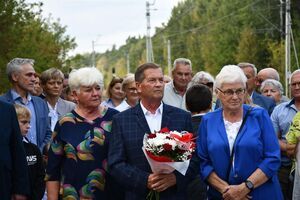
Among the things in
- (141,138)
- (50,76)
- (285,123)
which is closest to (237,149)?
(141,138)

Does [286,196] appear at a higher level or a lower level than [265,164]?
lower

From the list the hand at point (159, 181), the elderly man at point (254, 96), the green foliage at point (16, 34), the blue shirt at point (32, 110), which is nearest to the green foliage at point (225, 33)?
the green foliage at point (16, 34)

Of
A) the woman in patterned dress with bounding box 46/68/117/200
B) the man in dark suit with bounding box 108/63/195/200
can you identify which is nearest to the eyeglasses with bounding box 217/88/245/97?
the man in dark suit with bounding box 108/63/195/200

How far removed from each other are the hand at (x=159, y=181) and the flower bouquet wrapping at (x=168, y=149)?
2.9 inches

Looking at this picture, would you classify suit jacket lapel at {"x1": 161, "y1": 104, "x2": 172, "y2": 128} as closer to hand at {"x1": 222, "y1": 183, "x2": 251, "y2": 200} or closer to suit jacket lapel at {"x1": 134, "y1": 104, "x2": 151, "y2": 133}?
suit jacket lapel at {"x1": 134, "y1": 104, "x2": 151, "y2": 133}

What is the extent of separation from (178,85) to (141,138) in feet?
14.2

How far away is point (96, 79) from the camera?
6926 millimetres

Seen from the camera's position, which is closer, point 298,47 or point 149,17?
point 298,47

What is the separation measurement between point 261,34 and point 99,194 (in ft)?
238

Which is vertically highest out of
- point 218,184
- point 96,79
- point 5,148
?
point 96,79

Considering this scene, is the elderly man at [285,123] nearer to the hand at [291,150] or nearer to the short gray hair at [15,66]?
the hand at [291,150]

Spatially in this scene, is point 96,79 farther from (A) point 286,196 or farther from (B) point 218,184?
(A) point 286,196

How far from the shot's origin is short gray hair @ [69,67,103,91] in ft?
22.6

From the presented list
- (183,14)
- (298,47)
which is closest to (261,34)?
(298,47)
